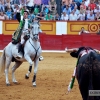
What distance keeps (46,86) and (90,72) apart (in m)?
5.80

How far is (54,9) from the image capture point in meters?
19.4

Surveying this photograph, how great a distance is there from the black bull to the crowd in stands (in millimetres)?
14477

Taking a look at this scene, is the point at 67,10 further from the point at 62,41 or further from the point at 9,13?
the point at 9,13

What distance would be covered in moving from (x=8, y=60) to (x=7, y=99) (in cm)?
232

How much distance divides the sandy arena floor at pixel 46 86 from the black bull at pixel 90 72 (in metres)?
4.03

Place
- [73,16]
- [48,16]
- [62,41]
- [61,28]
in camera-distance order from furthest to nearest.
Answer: [61,28] < [48,16] < [73,16] < [62,41]

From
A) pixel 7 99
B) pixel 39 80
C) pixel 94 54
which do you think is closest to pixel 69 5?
pixel 39 80

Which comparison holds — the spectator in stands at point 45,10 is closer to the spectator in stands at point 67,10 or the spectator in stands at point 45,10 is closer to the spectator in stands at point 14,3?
the spectator in stands at point 67,10

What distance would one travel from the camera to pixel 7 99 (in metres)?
8.11

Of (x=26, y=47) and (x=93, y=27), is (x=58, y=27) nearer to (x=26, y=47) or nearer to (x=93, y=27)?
(x=93, y=27)

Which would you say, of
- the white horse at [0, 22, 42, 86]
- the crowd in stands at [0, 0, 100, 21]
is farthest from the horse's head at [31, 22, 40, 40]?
the crowd in stands at [0, 0, 100, 21]

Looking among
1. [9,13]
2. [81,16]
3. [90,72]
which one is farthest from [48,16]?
[90,72]

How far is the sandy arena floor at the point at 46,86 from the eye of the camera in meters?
8.47

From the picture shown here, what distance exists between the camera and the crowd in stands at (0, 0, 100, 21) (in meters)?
18.9
